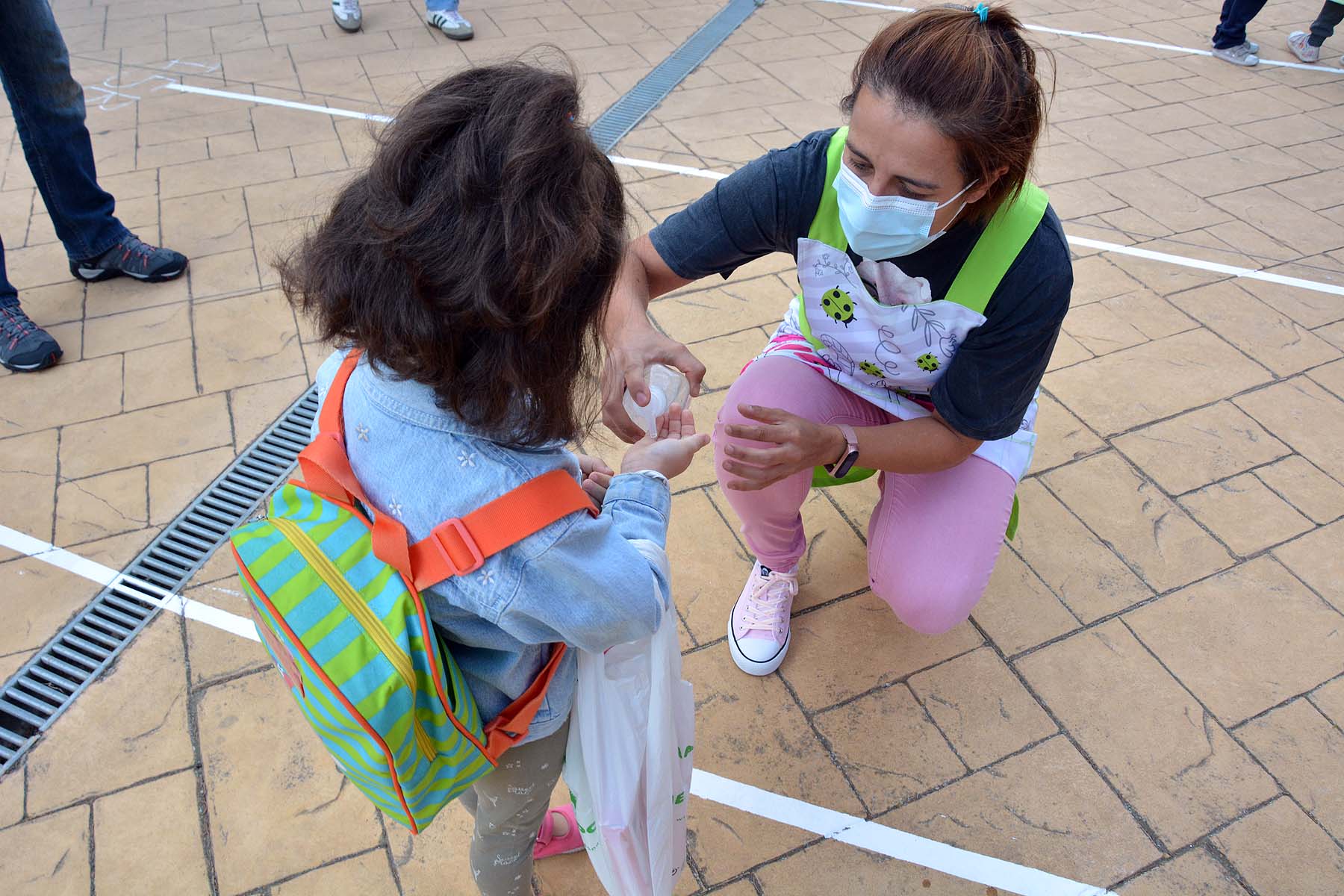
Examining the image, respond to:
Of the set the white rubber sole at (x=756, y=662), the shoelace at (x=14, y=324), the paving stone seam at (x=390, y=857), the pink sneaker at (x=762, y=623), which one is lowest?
the shoelace at (x=14, y=324)

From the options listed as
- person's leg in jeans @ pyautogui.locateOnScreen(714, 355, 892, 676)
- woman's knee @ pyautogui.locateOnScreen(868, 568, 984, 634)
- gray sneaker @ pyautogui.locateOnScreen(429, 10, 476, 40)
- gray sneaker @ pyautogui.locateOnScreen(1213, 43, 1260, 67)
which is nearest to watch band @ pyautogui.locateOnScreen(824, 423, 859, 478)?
person's leg in jeans @ pyautogui.locateOnScreen(714, 355, 892, 676)

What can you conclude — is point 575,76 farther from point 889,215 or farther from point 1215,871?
point 1215,871

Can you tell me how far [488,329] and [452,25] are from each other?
15.8 ft

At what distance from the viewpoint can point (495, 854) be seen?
1447 millimetres

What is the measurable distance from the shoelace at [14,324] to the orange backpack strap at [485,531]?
2.65 metres

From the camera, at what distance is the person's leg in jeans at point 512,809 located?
1331 millimetres

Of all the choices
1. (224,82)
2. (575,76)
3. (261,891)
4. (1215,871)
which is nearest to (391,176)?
(575,76)

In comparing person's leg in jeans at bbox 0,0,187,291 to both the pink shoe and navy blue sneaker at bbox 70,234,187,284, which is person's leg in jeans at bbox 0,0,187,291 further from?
the pink shoe

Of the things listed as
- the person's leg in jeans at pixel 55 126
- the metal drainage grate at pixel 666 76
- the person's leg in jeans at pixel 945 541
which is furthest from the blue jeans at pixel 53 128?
the person's leg in jeans at pixel 945 541

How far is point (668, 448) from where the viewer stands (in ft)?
4.49

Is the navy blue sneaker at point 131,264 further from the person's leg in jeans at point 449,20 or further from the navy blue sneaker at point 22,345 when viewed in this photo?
the person's leg in jeans at point 449,20

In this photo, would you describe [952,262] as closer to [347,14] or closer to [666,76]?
[666,76]

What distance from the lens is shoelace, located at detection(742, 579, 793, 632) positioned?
2.10 meters

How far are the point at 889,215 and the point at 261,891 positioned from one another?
5.75ft
